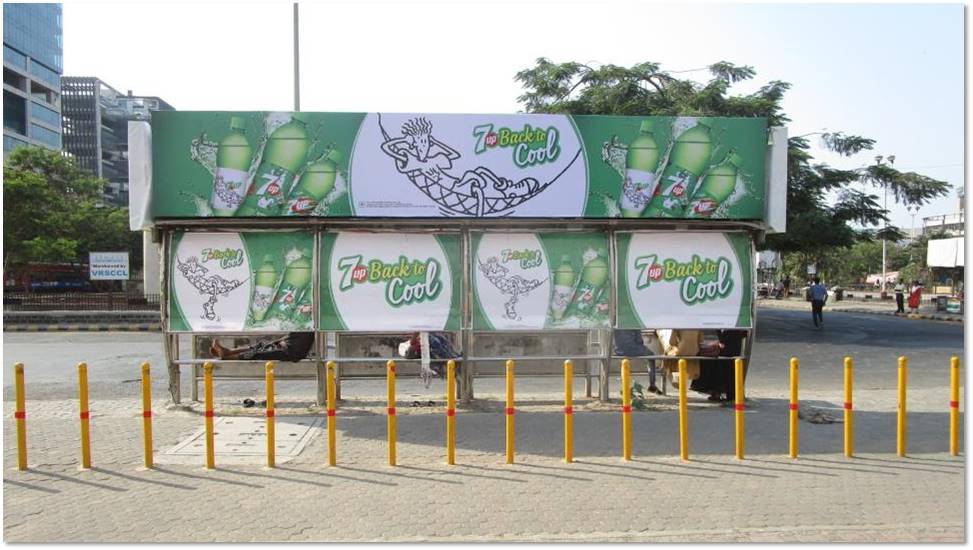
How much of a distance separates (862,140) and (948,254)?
22600 mm

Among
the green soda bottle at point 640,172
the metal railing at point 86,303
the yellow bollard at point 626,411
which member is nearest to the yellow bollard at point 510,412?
the yellow bollard at point 626,411

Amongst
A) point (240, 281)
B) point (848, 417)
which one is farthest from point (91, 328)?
point (848, 417)

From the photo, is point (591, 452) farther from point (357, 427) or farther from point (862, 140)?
point (862, 140)

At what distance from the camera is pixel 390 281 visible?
9.35 meters

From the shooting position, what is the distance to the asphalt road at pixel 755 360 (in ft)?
39.4

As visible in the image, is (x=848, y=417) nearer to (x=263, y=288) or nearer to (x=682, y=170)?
(x=682, y=170)

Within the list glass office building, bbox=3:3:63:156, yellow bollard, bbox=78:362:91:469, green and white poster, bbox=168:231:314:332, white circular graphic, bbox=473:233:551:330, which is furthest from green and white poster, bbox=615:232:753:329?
glass office building, bbox=3:3:63:156

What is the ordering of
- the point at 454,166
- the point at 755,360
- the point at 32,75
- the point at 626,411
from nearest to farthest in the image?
1. the point at 626,411
2. the point at 454,166
3. the point at 755,360
4. the point at 32,75

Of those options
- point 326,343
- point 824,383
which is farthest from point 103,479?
point 824,383

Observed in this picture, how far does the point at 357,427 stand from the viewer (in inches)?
333

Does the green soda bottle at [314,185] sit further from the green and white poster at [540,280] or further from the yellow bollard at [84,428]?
the yellow bollard at [84,428]

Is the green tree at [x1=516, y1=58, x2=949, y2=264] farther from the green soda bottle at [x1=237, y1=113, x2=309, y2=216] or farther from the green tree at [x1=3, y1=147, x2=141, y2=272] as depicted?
the green tree at [x1=3, y1=147, x2=141, y2=272]

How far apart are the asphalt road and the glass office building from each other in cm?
6911

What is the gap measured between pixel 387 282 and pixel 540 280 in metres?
1.98
